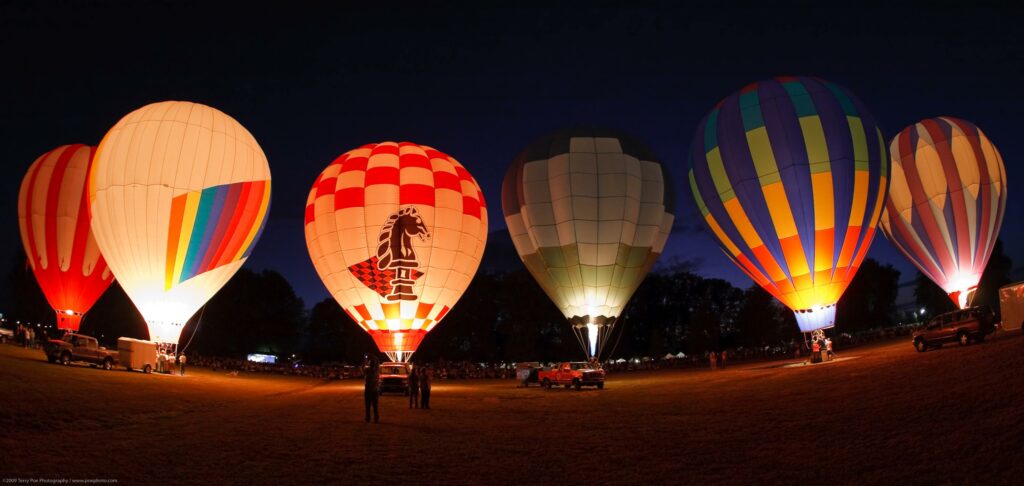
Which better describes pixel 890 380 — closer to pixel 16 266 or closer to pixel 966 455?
pixel 966 455

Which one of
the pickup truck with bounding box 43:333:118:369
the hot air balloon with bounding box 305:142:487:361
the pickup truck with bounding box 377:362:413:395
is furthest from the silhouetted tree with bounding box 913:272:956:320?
the pickup truck with bounding box 43:333:118:369

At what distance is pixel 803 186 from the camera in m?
21.8

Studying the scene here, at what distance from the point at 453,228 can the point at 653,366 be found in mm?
24847

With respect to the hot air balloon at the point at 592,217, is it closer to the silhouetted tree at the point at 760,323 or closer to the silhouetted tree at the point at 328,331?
the silhouetted tree at the point at 760,323

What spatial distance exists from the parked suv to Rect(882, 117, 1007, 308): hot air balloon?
34.3 ft

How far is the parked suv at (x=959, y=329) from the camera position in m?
18.2

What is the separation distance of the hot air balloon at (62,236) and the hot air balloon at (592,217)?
61.6 feet

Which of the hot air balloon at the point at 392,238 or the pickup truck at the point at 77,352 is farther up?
the hot air balloon at the point at 392,238

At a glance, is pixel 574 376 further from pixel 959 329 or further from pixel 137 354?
pixel 137 354

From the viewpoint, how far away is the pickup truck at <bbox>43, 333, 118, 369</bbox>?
73.8ft

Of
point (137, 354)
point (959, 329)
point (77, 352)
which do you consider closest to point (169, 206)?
point (137, 354)

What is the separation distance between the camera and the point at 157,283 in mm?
23188

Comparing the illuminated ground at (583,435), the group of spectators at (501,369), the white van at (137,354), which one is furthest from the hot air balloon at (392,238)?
the group of spectators at (501,369)

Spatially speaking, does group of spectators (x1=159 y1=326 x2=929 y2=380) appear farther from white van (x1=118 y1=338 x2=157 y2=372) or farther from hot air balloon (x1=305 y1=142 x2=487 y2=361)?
hot air balloon (x1=305 y1=142 x2=487 y2=361)
